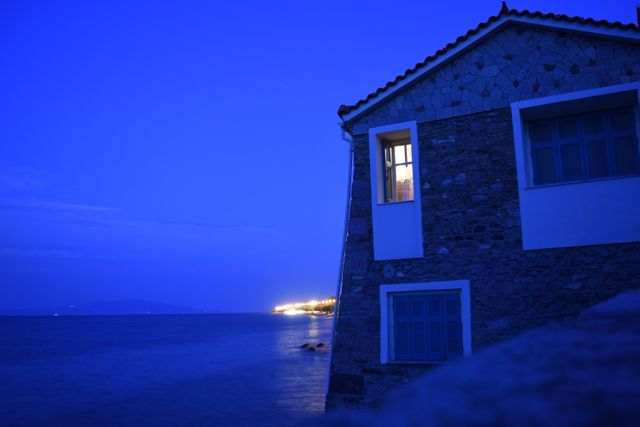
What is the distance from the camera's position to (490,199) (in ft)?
35.3

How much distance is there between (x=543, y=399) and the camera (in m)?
2.36

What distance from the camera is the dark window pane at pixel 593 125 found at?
1059 centimetres

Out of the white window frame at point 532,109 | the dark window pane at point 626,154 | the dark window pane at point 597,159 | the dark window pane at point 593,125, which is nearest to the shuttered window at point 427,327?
the white window frame at point 532,109

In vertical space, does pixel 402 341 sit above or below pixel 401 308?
below

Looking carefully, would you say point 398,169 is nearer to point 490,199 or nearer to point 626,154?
point 490,199

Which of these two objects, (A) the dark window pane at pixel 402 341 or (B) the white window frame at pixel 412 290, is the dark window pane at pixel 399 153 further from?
(A) the dark window pane at pixel 402 341

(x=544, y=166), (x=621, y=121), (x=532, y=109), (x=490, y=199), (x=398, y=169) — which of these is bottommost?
(x=490, y=199)

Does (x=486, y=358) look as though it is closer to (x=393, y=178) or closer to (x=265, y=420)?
(x=393, y=178)

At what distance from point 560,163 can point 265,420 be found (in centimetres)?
1529

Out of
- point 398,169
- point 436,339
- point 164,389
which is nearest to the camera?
point 436,339

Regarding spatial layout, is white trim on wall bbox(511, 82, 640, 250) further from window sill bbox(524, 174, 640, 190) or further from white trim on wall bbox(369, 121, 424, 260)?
white trim on wall bbox(369, 121, 424, 260)

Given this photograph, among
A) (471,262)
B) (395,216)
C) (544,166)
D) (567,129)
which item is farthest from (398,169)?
(567,129)

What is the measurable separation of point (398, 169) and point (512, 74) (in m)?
3.25

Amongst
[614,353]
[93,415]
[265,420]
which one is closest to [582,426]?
[614,353]
